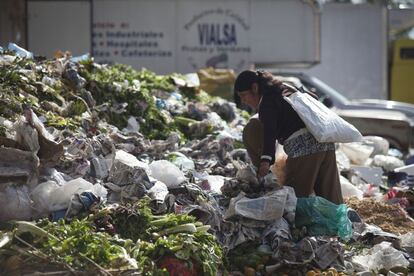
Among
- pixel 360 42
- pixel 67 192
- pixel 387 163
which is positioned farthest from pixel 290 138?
pixel 360 42

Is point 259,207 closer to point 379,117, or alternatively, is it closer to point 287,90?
point 287,90

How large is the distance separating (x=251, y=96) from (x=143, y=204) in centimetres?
141

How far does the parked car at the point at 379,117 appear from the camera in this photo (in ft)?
40.4

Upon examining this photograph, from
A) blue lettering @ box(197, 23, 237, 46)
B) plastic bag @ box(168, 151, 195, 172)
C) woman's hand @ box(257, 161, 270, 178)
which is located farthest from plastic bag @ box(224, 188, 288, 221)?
blue lettering @ box(197, 23, 237, 46)

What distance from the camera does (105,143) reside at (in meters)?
6.59

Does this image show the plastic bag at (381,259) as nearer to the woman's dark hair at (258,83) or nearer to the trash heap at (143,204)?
the trash heap at (143,204)

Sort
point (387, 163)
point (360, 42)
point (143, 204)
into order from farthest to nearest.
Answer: point (360, 42) < point (387, 163) < point (143, 204)

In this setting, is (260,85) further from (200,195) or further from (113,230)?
(113,230)

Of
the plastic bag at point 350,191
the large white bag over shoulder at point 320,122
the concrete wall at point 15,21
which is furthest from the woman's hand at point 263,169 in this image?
the concrete wall at point 15,21

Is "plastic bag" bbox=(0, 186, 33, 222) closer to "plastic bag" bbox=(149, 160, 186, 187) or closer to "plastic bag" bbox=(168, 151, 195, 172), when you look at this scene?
"plastic bag" bbox=(149, 160, 186, 187)

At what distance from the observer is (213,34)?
1551 centimetres

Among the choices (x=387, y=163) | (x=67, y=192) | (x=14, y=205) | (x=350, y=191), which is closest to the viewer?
(x=14, y=205)

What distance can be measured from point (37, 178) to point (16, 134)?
34 cm

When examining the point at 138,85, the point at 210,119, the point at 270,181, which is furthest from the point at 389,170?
the point at 270,181
